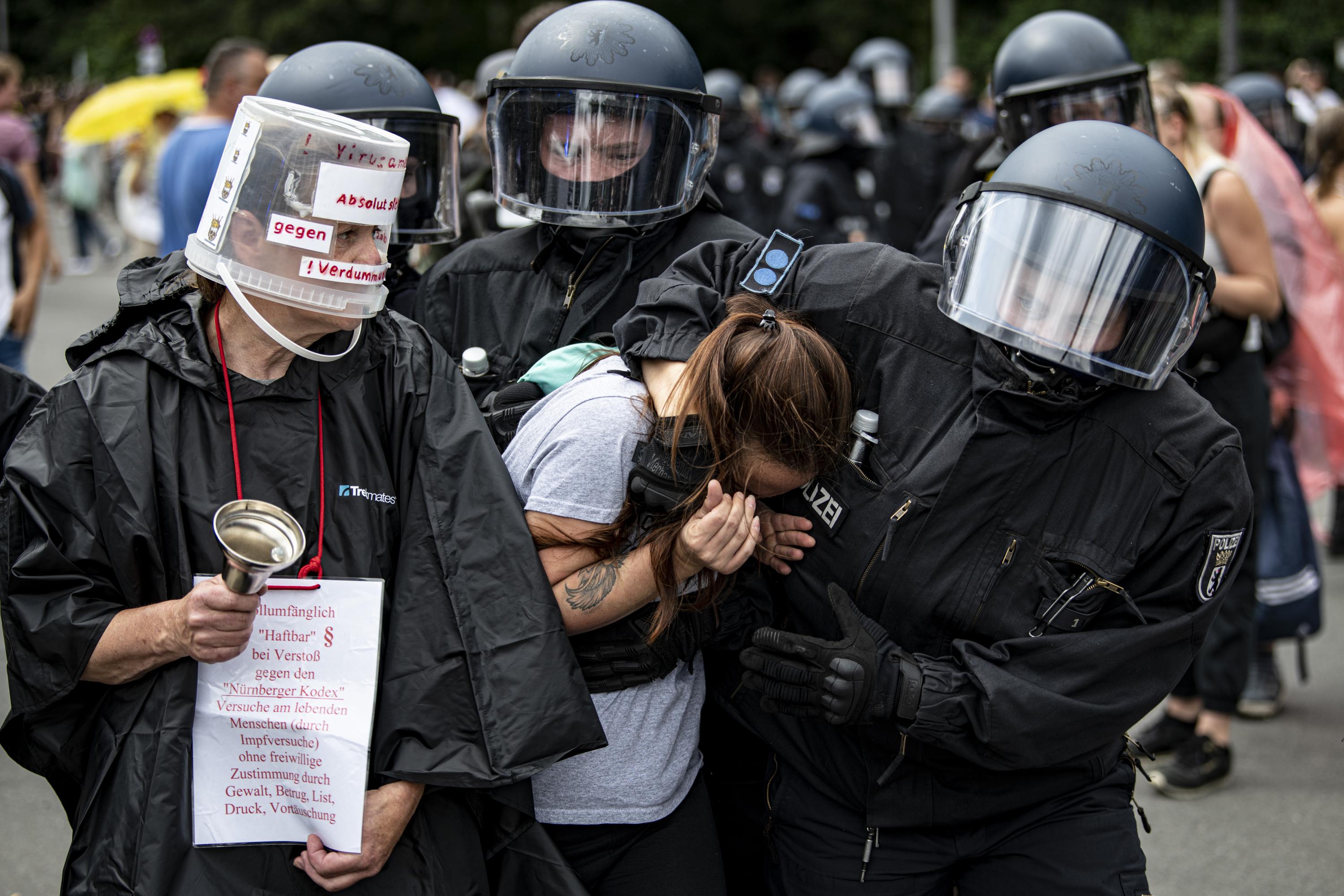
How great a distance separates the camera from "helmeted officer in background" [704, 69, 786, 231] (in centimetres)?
1053

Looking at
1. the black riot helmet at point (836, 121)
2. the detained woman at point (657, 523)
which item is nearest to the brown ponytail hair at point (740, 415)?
the detained woman at point (657, 523)

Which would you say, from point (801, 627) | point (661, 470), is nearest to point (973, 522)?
point (801, 627)

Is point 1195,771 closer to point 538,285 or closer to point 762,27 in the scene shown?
point 538,285

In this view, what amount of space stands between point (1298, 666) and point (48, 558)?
4.86 metres

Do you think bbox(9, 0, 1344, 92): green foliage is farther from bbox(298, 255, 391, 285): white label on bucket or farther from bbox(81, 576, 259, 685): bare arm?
bbox(81, 576, 259, 685): bare arm

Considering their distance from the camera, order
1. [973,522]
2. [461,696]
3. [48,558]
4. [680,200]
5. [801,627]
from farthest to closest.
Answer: [680,200], [801,627], [973,522], [461,696], [48,558]

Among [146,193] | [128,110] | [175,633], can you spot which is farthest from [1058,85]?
[128,110]

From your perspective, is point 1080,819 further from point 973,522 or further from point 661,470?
point 661,470

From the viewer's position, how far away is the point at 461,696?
81.5 inches

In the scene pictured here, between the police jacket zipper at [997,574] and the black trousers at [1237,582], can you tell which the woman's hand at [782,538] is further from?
the black trousers at [1237,582]

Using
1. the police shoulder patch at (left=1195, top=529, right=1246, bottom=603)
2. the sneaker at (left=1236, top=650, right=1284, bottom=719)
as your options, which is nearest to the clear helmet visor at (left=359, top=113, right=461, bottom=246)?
the police shoulder patch at (left=1195, top=529, right=1246, bottom=603)

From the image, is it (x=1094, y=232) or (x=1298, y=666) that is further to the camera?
(x=1298, y=666)

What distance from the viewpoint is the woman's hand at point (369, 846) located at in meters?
2.01

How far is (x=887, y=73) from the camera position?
12852 millimetres
